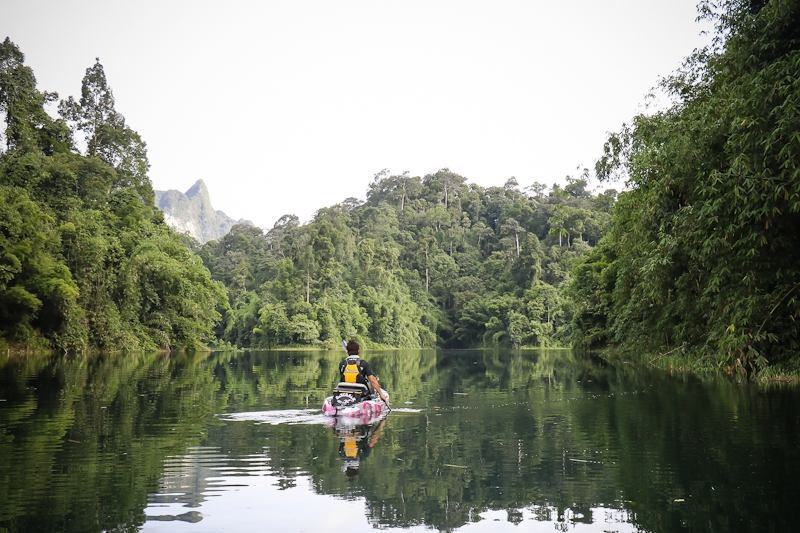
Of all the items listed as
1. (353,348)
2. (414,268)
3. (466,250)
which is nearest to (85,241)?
(353,348)

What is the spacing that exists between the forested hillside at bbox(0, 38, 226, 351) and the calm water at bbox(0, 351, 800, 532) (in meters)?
25.3

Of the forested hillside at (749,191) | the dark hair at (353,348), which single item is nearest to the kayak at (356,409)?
the dark hair at (353,348)

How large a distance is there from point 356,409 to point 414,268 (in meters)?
102

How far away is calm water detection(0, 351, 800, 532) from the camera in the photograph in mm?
6605

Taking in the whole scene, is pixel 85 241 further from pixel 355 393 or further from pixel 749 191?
pixel 749 191

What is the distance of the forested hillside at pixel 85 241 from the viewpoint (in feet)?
128

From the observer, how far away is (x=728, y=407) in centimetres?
1491

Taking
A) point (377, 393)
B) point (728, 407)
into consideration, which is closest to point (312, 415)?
point (377, 393)

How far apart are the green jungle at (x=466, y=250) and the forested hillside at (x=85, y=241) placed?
0.48 ft

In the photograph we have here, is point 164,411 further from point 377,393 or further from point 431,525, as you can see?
point 431,525

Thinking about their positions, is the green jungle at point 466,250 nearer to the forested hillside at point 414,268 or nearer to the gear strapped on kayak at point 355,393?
the forested hillside at point 414,268

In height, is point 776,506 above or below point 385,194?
below

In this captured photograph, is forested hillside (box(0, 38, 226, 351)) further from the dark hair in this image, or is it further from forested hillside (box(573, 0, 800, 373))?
forested hillside (box(573, 0, 800, 373))

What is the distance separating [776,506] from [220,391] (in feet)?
52.1
